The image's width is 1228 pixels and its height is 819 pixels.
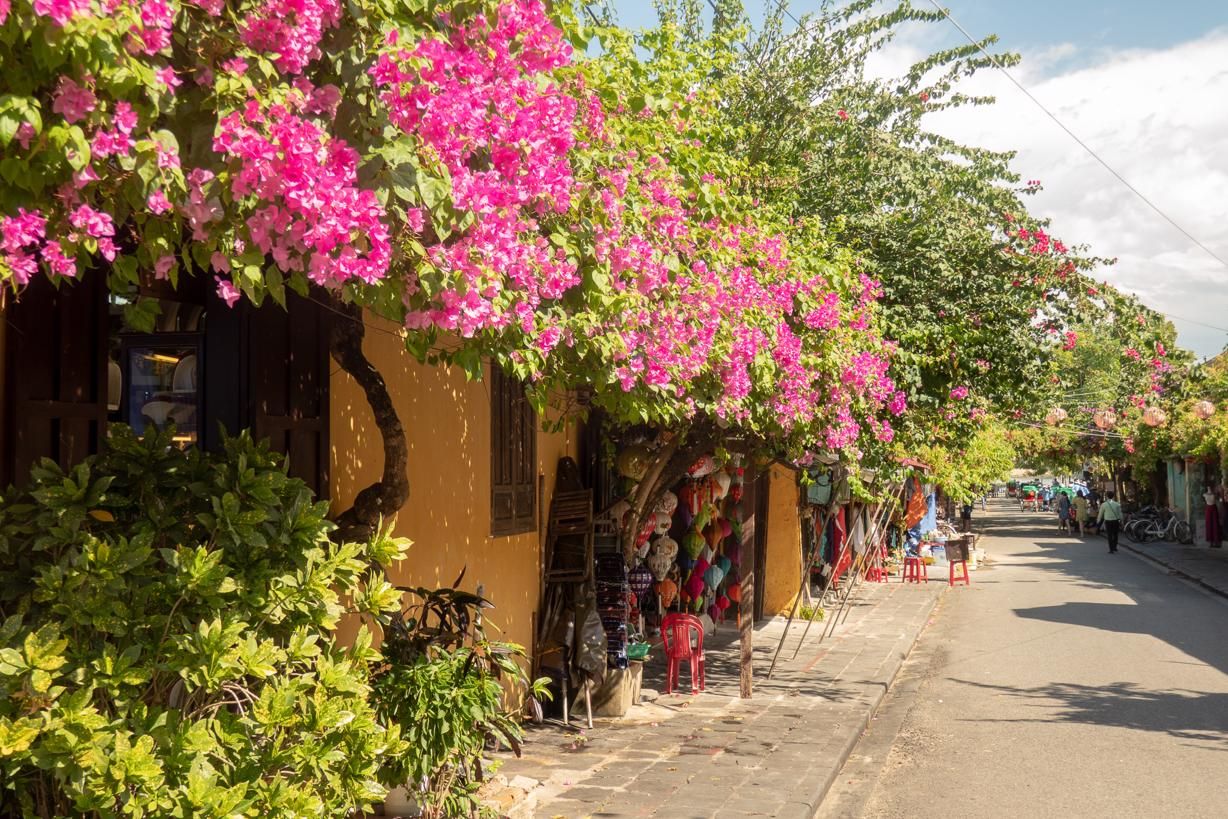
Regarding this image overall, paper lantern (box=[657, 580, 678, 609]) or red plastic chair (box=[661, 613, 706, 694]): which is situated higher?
paper lantern (box=[657, 580, 678, 609])

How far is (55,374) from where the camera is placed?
16.2ft

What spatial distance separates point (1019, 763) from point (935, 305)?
613 cm

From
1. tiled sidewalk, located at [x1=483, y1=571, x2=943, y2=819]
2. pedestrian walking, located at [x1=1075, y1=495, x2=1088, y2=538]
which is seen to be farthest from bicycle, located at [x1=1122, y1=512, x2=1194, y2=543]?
tiled sidewalk, located at [x1=483, y1=571, x2=943, y2=819]

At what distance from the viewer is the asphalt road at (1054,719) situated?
26.2 feet

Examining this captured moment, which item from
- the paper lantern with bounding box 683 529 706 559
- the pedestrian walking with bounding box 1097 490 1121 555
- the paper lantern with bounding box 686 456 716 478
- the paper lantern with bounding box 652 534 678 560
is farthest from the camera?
the pedestrian walking with bounding box 1097 490 1121 555

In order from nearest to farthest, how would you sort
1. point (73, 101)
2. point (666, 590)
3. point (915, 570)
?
point (73, 101), point (666, 590), point (915, 570)

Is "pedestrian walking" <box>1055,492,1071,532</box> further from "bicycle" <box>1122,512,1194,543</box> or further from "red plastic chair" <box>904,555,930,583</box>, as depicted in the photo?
"red plastic chair" <box>904,555,930,583</box>

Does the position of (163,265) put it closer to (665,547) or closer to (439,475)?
(439,475)

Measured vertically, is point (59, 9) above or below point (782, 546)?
above

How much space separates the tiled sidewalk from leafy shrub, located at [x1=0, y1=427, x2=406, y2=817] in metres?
2.49

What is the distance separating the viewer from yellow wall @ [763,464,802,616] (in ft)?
64.2

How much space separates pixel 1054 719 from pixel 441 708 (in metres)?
7.11

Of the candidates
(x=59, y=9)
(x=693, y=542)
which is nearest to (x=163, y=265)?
(x=59, y=9)

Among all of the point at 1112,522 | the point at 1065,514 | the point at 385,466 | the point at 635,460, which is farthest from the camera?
the point at 1065,514
